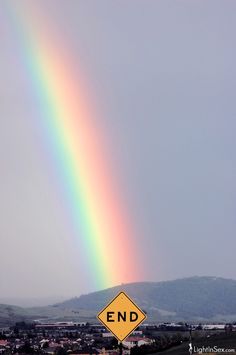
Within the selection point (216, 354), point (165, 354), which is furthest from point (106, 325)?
point (165, 354)

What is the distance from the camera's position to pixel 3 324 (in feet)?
630

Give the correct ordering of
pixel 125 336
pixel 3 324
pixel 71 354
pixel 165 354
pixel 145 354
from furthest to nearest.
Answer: pixel 3 324, pixel 71 354, pixel 145 354, pixel 165 354, pixel 125 336

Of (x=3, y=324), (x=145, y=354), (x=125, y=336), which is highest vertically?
(x=3, y=324)

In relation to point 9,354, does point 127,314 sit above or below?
below

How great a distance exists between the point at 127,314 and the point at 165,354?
22.8m

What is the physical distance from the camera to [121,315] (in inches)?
619

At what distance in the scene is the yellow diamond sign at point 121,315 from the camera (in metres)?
15.6

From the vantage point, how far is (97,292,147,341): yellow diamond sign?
615 inches

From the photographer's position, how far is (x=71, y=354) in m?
53.5

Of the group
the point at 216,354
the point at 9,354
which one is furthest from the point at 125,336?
the point at 9,354

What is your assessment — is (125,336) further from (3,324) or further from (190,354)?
(3,324)

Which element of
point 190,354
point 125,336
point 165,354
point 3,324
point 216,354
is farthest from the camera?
point 3,324

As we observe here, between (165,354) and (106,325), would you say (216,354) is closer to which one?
(165,354)

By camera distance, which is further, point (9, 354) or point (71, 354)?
point (9, 354)
